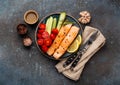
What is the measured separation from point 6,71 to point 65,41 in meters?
0.37

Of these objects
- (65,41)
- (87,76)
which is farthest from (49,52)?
(87,76)

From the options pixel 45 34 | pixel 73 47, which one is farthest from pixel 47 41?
pixel 73 47

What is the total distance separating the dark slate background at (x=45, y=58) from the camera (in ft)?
7.64

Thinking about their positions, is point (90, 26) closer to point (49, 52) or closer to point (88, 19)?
point (88, 19)

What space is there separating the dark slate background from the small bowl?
0.04 meters

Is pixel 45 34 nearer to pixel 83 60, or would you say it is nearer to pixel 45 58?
pixel 45 58

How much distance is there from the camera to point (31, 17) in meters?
2.36

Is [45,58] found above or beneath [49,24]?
beneath

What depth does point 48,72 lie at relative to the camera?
92.0 inches

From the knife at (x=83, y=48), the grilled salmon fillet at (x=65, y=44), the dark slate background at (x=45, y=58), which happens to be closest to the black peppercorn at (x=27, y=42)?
the dark slate background at (x=45, y=58)

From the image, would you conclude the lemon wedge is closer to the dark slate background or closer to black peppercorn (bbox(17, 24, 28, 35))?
the dark slate background

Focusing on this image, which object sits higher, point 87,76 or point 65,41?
point 65,41

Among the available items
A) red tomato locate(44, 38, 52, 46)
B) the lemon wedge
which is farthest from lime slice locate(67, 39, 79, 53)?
red tomato locate(44, 38, 52, 46)

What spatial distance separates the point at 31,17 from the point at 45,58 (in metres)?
0.24
